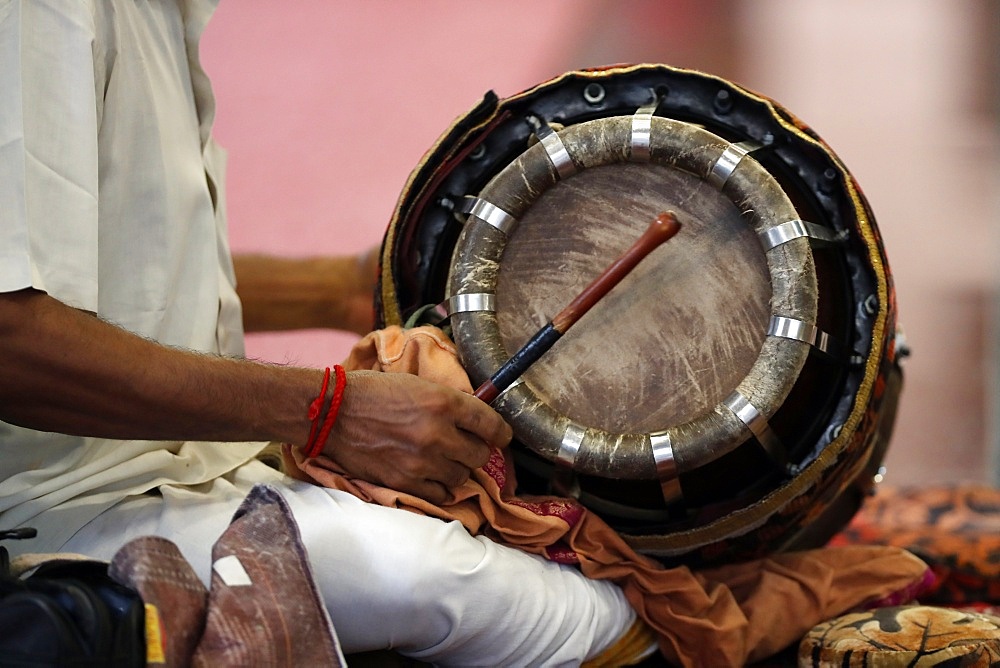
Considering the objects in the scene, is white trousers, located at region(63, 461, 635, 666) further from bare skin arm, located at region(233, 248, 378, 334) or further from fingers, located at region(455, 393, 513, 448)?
bare skin arm, located at region(233, 248, 378, 334)

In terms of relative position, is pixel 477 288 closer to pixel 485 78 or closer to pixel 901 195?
pixel 485 78

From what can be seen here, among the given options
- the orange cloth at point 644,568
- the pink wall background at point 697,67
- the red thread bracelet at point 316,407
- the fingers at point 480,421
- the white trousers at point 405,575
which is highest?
the pink wall background at point 697,67

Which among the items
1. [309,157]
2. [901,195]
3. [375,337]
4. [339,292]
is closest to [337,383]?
[375,337]

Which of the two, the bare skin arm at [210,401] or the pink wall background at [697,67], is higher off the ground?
the pink wall background at [697,67]

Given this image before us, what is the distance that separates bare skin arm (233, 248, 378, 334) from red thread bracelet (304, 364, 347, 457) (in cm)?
117

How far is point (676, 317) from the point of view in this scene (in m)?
1.35

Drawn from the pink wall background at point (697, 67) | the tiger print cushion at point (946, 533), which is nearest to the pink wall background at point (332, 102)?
the pink wall background at point (697, 67)

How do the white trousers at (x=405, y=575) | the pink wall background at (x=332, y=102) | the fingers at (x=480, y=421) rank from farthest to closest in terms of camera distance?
1. the pink wall background at (x=332, y=102)
2. the fingers at (x=480, y=421)
3. the white trousers at (x=405, y=575)

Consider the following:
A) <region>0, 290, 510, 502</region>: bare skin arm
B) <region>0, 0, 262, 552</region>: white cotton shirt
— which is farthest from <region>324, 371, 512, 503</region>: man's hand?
<region>0, 0, 262, 552</region>: white cotton shirt

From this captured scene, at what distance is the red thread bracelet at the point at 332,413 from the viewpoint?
1.19m

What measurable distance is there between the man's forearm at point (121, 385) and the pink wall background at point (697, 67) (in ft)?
6.86

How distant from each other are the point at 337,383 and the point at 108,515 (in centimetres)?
31

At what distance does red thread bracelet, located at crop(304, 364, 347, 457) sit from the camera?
1188 mm

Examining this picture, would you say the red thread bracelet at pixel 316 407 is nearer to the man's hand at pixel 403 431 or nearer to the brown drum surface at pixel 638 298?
the man's hand at pixel 403 431
